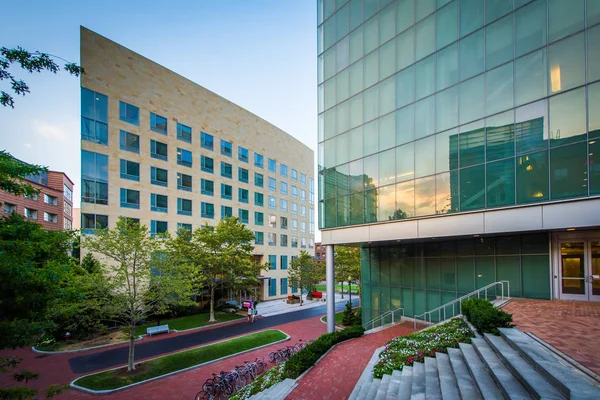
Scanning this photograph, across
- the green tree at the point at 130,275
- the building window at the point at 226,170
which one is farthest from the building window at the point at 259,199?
the green tree at the point at 130,275

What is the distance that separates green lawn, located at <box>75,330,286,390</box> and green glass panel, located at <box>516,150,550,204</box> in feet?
56.1

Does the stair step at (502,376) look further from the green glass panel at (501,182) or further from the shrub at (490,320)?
the green glass panel at (501,182)

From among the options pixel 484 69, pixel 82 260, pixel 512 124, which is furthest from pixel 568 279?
pixel 82 260

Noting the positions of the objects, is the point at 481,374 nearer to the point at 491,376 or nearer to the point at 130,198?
the point at 491,376

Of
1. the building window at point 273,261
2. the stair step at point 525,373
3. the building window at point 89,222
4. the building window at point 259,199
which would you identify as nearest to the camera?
the stair step at point 525,373

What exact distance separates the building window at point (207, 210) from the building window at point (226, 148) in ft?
23.4

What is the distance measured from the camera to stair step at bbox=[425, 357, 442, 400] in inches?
289

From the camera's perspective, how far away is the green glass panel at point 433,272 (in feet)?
57.8

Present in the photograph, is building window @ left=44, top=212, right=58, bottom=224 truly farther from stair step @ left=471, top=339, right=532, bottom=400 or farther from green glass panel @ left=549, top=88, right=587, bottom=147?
green glass panel @ left=549, top=88, right=587, bottom=147

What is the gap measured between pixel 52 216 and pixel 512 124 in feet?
177

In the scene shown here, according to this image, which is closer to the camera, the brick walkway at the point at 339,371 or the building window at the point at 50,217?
the brick walkway at the point at 339,371

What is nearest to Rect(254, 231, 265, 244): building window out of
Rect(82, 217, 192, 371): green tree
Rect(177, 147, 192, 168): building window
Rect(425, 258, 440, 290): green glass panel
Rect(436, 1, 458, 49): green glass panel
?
Rect(177, 147, 192, 168): building window

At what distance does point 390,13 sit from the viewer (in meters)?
17.7

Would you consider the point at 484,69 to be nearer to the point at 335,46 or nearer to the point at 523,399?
the point at 335,46
